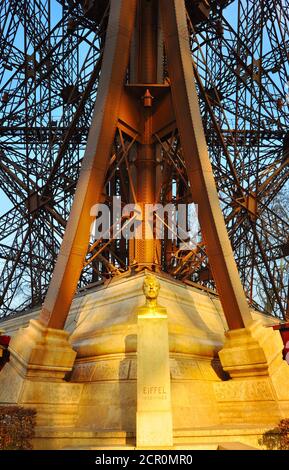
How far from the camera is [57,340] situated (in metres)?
10.2

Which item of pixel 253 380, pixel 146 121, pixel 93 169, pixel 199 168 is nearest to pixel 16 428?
pixel 253 380

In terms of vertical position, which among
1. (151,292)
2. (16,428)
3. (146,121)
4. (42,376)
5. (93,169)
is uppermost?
(146,121)

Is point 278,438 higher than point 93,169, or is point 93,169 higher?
point 93,169

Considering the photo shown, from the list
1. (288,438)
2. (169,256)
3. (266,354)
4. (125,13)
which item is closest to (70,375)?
(266,354)

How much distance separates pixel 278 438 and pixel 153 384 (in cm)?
235

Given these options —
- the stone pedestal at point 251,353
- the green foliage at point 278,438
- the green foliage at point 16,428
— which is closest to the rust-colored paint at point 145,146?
the stone pedestal at point 251,353

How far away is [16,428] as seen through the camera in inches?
304

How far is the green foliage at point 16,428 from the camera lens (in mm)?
7417

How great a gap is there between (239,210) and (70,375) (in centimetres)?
962

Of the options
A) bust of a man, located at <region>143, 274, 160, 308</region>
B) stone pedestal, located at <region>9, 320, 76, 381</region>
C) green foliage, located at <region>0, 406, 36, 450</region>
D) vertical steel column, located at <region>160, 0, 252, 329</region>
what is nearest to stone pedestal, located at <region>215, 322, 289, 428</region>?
vertical steel column, located at <region>160, 0, 252, 329</region>

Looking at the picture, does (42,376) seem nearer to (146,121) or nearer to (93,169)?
(93,169)

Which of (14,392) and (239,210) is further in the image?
(239,210)

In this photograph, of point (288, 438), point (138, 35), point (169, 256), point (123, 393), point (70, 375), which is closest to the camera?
point (288, 438)
